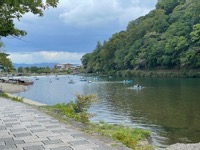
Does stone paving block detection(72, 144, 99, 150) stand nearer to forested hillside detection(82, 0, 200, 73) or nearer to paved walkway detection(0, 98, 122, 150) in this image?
paved walkway detection(0, 98, 122, 150)

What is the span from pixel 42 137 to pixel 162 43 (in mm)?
72587

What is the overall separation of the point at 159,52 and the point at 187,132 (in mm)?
64255

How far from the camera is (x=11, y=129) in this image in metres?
7.75

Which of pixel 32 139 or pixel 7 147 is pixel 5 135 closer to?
pixel 32 139

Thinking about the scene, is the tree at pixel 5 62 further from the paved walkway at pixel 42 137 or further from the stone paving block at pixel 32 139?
the stone paving block at pixel 32 139

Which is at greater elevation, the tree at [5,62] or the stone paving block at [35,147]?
the tree at [5,62]

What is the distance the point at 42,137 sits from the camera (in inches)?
260

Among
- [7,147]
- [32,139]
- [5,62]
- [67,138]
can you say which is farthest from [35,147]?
[5,62]

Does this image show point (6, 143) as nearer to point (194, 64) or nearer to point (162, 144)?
point (162, 144)

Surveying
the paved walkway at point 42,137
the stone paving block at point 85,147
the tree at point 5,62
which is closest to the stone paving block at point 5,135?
the paved walkway at point 42,137

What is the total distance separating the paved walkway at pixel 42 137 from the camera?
5734 millimetres

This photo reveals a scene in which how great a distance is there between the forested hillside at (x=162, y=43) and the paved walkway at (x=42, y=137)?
6062 cm

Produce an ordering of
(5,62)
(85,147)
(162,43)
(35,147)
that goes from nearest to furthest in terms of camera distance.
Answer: (85,147), (35,147), (5,62), (162,43)

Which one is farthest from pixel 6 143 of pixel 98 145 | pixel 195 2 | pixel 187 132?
pixel 195 2
